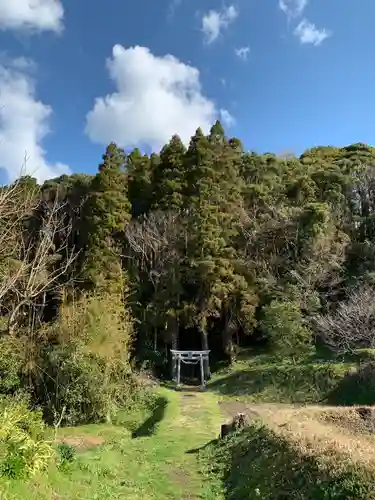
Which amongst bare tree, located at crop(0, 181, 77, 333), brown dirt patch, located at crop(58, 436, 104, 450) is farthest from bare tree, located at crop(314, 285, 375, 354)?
bare tree, located at crop(0, 181, 77, 333)

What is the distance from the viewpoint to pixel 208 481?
8.92m

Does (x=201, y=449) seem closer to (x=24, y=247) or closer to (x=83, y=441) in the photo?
(x=83, y=441)

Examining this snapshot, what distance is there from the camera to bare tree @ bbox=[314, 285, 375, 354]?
20344 mm

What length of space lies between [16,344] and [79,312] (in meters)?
2.73

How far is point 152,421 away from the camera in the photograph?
17062 millimetres

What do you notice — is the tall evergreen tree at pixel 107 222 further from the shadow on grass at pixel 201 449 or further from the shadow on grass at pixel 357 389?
the shadow on grass at pixel 201 449

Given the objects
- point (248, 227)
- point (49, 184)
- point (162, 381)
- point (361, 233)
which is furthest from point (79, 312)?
point (49, 184)

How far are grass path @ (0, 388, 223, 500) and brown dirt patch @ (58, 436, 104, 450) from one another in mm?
124

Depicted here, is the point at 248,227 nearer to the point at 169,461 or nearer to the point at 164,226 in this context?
the point at 164,226

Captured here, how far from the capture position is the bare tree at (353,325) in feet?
66.7

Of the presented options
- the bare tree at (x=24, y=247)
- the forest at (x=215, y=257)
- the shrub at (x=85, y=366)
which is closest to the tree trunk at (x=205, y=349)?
the forest at (x=215, y=257)

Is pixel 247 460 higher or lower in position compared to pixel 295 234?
lower

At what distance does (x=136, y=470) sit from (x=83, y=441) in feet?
15.5

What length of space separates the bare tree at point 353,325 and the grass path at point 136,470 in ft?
25.9
